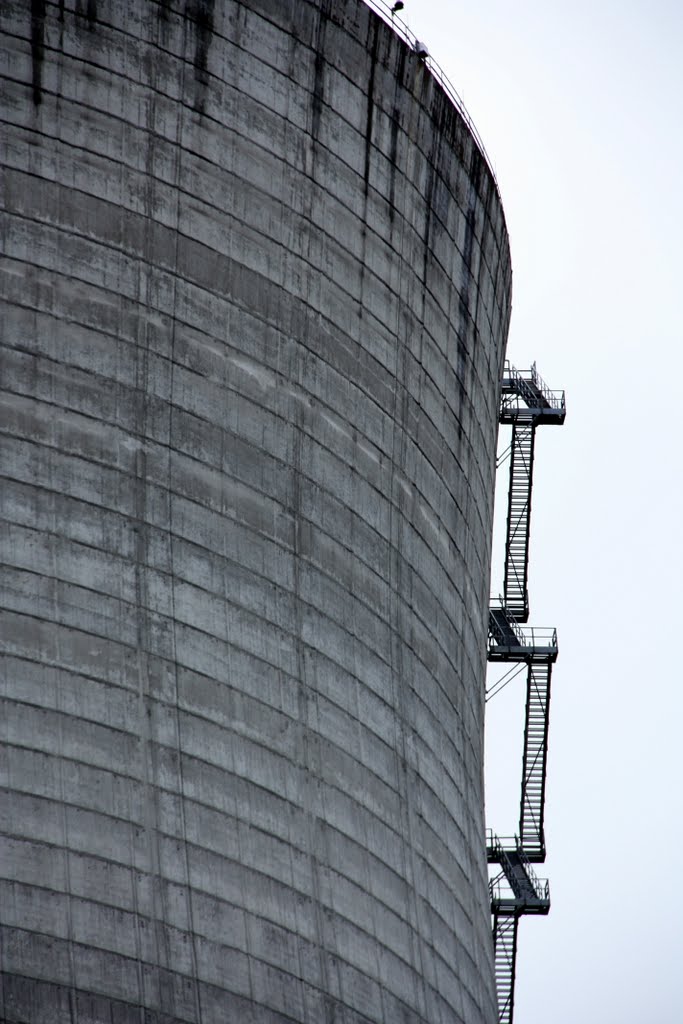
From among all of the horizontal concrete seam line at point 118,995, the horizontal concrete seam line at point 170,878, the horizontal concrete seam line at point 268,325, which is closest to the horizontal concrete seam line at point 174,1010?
the horizontal concrete seam line at point 118,995

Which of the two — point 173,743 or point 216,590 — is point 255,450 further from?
point 173,743

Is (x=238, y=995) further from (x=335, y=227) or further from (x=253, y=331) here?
(x=335, y=227)

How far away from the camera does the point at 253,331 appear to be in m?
22.2

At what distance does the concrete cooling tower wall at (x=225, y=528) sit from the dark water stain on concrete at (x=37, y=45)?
0.11 feet

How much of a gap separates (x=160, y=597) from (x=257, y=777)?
7.30 feet

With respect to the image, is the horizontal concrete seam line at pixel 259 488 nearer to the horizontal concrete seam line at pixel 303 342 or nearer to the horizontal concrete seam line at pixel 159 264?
the horizontal concrete seam line at pixel 303 342

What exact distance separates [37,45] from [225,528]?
5.48 metres

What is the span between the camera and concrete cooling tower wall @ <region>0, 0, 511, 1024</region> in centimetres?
1998

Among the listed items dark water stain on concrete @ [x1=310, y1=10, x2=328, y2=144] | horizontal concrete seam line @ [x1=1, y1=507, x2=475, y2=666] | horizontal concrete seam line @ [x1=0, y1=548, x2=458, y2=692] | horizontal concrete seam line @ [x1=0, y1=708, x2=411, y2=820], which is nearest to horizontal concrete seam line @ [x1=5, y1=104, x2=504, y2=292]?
dark water stain on concrete @ [x1=310, y1=10, x2=328, y2=144]

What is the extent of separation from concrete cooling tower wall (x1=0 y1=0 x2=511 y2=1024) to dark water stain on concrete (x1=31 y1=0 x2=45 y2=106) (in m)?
0.03

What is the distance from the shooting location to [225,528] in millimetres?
21469

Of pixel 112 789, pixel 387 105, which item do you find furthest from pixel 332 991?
pixel 387 105

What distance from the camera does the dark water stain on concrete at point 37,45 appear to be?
20.8 meters

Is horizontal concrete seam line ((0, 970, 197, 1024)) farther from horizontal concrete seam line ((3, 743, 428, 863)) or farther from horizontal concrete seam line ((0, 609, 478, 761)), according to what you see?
horizontal concrete seam line ((0, 609, 478, 761))
